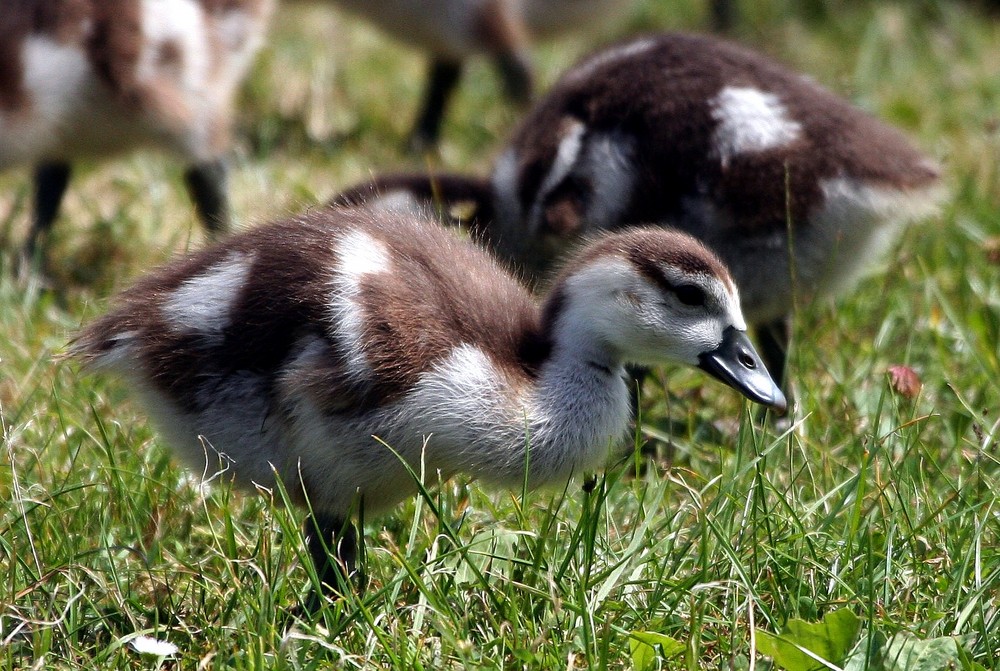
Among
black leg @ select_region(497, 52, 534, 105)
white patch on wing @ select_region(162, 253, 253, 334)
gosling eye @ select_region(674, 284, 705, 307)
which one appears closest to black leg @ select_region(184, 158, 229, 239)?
black leg @ select_region(497, 52, 534, 105)

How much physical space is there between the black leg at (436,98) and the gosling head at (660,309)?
297 cm

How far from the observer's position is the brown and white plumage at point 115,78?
351 centimetres

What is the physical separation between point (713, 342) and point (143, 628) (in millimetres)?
1054

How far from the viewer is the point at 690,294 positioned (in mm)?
2184

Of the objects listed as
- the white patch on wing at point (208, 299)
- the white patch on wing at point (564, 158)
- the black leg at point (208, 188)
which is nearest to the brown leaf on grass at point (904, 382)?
the white patch on wing at point (564, 158)

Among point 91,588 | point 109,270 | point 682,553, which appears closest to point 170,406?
point 91,588

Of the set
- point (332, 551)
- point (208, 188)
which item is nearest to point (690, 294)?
point (332, 551)

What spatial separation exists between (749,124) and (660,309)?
89cm

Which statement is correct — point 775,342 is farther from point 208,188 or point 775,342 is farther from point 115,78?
point 115,78

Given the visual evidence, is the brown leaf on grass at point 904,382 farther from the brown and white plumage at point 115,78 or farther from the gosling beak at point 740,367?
the brown and white plumage at point 115,78

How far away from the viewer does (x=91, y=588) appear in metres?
2.12

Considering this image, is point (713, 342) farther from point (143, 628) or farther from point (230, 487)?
point (143, 628)

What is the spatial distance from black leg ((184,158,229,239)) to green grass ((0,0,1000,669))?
0.94ft

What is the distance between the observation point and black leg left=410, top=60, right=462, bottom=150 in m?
5.12
